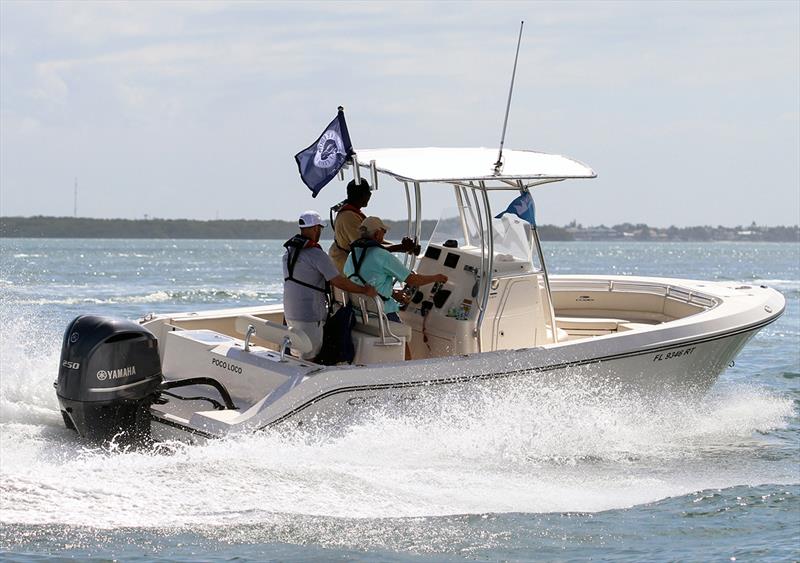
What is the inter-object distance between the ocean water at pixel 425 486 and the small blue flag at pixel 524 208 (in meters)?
1.20

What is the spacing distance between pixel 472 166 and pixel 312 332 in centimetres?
158

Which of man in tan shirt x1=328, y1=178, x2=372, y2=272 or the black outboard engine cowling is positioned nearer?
the black outboard engine cowling

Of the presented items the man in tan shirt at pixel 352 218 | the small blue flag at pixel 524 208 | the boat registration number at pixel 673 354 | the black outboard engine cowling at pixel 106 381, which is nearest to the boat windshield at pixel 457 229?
the small blue flag at pixel 524 208

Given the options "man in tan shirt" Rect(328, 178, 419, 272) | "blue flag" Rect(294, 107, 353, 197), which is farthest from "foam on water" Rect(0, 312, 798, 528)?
"blue flag" Rect(294, 107, 353, 197)

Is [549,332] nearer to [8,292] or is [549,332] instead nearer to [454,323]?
[454,323]

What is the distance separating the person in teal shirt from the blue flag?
1.40 ft

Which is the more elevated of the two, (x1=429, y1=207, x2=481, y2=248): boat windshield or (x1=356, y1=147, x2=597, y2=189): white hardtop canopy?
(x1=356, y1=147, x2=597, y2=189): white hardtop canopy

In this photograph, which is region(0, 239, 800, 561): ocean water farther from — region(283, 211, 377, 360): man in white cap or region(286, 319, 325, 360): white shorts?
region(283, 211, 377, 360): man in white cap

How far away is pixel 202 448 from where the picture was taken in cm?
618

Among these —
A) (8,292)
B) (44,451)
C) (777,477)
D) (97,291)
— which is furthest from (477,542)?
(97,291)

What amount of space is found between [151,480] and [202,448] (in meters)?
0.43

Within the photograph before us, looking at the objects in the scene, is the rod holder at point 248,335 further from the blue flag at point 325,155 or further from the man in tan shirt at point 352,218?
the blue flag at point 325,155

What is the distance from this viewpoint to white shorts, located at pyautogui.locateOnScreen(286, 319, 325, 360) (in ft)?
23.5

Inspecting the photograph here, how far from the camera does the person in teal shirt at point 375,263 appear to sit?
7.06m
